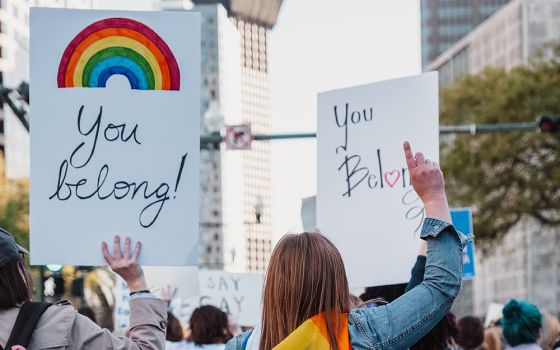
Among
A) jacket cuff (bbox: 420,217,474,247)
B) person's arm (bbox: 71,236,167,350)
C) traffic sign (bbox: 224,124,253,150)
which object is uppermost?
traffic sign (bbox: 224,124,253,150)

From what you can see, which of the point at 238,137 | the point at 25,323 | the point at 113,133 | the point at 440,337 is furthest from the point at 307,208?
the point at 238,137

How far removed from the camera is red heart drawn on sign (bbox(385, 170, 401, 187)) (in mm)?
5887

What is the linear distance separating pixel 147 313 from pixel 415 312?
105cm

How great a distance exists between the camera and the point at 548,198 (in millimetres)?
40500

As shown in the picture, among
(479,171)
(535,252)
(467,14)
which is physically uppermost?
(467,14)

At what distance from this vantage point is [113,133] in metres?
4.57

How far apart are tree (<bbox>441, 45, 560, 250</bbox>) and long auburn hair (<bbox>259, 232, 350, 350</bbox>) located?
122 feet

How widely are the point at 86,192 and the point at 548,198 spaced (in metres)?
37.5

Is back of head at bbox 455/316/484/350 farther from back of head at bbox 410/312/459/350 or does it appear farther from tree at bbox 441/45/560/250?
tree at bbox 441/45/560/250

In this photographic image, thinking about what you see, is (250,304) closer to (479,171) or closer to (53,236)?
(53,236)

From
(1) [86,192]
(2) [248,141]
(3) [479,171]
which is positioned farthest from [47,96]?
(3) [479,171]

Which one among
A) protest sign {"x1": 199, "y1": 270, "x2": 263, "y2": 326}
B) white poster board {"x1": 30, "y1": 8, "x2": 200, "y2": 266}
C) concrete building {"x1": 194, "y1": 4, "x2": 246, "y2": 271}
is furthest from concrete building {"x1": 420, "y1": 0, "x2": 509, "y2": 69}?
white poster board {"x1": 30, "y1": 8, "x2": 200, "y2": 266}

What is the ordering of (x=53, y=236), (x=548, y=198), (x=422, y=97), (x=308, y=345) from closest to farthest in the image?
(x=308, y=345)
(x=53, y=236)
(x=422, y=97)
(x=548, y=198)

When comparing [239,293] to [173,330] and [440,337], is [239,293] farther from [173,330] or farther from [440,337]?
[440,337]
